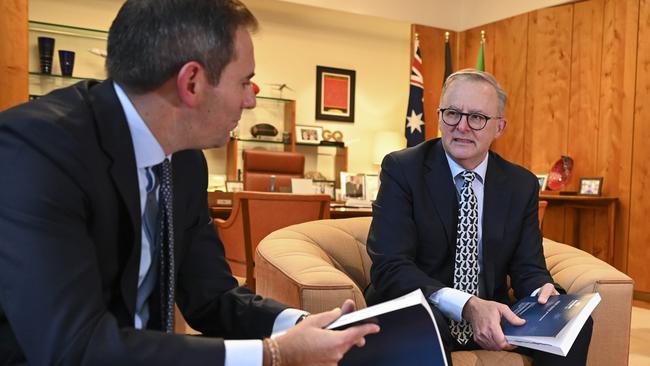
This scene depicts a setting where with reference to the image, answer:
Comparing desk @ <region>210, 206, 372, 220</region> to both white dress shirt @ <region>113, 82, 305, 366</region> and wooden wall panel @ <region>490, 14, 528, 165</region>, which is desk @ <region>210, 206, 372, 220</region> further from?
white dress shirt @ <region>113, 82, 305, 366</region>

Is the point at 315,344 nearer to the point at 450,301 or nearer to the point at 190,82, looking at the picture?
the point at 190,82

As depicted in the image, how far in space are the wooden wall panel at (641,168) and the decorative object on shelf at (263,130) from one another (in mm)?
3684

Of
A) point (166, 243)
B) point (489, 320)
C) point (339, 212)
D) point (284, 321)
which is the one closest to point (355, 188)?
point (339, 212)

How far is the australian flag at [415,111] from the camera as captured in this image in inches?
249

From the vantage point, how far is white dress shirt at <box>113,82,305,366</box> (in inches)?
38.9

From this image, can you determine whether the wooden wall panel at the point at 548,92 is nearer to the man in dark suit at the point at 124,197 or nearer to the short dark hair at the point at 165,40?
the man in dark suit at the point at 124,197

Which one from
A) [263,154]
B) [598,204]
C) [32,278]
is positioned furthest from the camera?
[263,154]

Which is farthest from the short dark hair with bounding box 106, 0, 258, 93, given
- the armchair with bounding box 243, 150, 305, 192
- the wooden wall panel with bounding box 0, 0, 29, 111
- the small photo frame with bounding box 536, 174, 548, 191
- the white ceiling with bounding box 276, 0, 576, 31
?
the white ceiling with bounding box 276, 0, 576, 31

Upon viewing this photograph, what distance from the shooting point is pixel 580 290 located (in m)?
1.95

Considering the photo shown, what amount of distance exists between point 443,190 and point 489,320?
503 mm

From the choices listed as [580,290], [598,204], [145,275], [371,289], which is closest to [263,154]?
[598,204]

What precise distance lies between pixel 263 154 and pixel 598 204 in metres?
3.20

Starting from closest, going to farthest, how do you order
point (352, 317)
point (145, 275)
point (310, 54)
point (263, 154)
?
point (352, 317) → point (145, 275) → point (263, 154) → point (310, 54)

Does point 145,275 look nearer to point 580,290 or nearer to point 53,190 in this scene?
point 53,190
